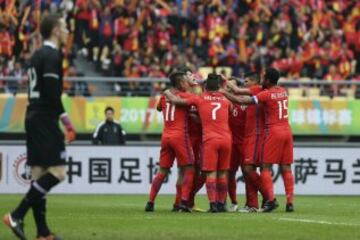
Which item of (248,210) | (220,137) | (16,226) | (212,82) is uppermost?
(212,82)

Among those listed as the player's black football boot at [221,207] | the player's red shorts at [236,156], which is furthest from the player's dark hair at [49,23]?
the player's red shorts at [236,156]

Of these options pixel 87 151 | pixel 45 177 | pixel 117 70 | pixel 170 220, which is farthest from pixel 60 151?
pixel 117 70

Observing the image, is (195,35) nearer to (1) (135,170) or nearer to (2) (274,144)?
(1) (135,170)

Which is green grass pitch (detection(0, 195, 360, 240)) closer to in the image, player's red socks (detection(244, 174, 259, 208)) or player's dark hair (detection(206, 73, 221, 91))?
player's red socks (detection(244, 174, 259, 208))

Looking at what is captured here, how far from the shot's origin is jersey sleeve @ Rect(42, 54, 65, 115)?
11789 mm

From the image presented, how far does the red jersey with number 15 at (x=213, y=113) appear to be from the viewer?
55.8 ft

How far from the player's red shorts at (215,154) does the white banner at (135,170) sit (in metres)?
8.76

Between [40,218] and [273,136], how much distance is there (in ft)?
20.9

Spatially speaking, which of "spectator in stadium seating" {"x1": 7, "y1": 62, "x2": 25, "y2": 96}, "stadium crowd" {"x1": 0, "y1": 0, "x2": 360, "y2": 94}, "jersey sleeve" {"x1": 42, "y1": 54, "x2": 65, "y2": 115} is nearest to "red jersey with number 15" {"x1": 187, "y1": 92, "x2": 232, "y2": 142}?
"jersey sleeve" {"x1": 42, "y1": 54, "x2": 65, "y2": 115}

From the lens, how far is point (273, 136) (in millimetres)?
17422

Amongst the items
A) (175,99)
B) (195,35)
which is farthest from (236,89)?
(195,35)

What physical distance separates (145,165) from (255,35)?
918 cm

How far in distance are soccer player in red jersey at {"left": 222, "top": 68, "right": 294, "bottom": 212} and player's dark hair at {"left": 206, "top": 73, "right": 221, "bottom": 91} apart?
2.21ft

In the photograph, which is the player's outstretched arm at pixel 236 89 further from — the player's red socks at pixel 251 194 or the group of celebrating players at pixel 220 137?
the player's red socks at pixel 251 194
